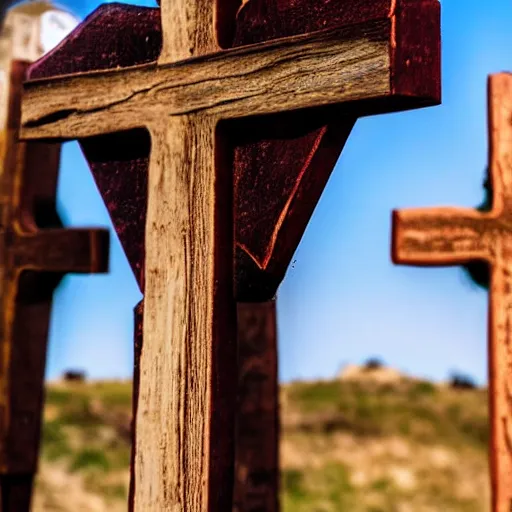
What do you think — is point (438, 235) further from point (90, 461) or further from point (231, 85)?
point (90, 461)

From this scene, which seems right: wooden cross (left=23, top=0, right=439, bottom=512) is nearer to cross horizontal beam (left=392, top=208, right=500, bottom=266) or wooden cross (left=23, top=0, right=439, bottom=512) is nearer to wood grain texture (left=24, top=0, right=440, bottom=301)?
wood grain texture (left=24, top=0, right=440, bottom=301)

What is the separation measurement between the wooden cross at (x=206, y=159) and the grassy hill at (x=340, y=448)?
18.3ft

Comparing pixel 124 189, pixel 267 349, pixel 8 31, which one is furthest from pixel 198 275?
pixel 8 31

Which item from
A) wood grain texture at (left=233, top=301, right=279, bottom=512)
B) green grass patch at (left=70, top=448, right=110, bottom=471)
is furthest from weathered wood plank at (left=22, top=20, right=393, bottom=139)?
green grass patch at (left=70, top=448, right=110, bottom=471)

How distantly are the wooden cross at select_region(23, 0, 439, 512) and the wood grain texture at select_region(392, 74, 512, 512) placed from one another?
1.75 ft

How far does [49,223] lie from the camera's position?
3.36 meters

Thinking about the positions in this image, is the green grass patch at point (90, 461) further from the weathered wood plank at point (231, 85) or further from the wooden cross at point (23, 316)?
the weathered wood plank at point (231, 85)

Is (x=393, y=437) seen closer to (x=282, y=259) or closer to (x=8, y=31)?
(x=8, y=31)

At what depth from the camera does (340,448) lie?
9367mm

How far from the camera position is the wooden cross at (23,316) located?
10.4 ft

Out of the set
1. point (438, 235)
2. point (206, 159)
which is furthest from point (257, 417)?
point (206, 159)

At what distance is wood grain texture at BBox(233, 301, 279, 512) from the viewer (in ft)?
11.2

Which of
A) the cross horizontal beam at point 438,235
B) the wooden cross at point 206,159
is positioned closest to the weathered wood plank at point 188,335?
the wooden cross at point 206,159

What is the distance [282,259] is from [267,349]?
1540 millimetres
